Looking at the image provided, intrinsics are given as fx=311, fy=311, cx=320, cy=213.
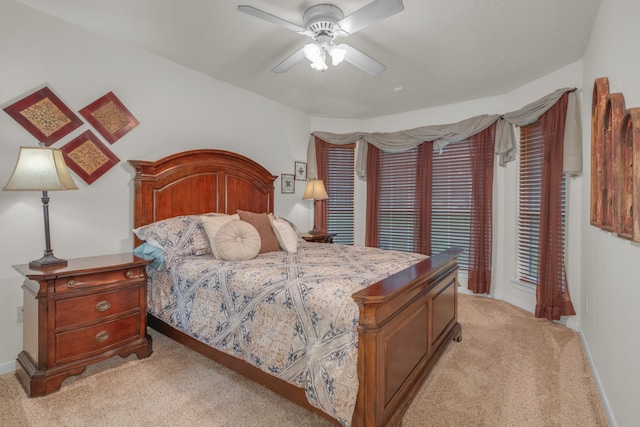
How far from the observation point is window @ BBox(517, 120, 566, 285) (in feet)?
11.4

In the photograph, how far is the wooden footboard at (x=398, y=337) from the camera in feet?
4.59

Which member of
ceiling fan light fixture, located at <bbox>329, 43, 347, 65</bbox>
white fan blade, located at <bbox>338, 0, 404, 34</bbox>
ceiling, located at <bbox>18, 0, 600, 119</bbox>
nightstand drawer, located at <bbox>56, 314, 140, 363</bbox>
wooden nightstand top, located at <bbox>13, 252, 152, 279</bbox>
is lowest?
nightstand drawer, located at <bbox>56, 314, 140, 363</bbox>

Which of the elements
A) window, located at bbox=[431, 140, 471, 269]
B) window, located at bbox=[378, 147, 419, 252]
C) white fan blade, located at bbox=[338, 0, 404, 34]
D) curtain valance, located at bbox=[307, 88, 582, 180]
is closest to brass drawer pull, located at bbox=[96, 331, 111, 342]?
white fan blade, located at bbox=[338, 0, 404, 34]

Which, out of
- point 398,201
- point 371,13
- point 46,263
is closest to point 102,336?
point 46,263

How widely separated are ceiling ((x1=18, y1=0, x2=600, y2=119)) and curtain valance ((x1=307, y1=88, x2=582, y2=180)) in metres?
0.35

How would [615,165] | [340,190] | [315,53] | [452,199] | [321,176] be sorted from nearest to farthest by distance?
[615,165] → [315,53] → [452,199] → [321,176] → [340,190]

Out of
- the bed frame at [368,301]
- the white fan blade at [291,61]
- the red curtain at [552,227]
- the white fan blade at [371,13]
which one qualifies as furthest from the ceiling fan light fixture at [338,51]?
the red curtain at [552,227]

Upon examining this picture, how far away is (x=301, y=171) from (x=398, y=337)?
3383mm

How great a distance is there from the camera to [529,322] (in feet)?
10.4

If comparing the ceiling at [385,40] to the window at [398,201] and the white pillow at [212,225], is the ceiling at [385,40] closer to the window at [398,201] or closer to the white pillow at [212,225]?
the window at [398,201]

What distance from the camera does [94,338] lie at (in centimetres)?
213

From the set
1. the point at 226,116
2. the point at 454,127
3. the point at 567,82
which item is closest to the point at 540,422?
the point at 567,82

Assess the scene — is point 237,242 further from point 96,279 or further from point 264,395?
point 264,395

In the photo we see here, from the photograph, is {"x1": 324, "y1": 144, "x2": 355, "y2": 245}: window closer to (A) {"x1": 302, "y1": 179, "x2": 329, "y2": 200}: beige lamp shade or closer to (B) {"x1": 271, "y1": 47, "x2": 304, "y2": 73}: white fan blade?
(A) {"x1": 302, "y1": 179, "x2": 329, "y2": 200}: beige lamp shade
